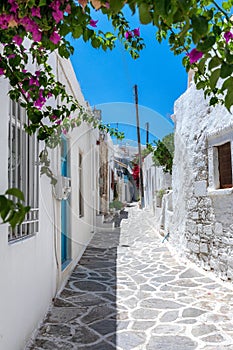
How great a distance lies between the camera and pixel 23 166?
12.9 feet

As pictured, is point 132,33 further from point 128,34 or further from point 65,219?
point 65,219

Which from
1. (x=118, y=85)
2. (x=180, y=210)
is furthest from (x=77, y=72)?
(x=180, y=210)

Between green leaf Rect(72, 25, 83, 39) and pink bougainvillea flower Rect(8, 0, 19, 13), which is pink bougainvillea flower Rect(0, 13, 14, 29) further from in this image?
green leaf Rect(72, 25, 83, 39)

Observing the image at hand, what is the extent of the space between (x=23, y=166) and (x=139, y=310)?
9.25 feet

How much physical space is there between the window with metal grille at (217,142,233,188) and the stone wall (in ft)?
0.58

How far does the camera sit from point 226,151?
21.5 feet

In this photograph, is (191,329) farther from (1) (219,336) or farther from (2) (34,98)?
(2) (34,98)

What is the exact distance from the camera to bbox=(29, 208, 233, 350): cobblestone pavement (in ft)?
12.8

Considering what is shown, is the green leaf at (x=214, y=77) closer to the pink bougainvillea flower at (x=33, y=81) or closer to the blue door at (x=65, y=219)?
the pink bougainvillea flower at (x=33, y=81)

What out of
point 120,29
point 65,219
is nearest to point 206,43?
point 120,29

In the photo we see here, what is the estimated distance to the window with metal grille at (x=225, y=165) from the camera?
6.46m

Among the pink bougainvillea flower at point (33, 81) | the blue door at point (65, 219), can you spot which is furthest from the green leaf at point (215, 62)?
the blue door at point (65, 219)

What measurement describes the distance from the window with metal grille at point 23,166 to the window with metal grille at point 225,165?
3899mm

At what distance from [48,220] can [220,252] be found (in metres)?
3.62
